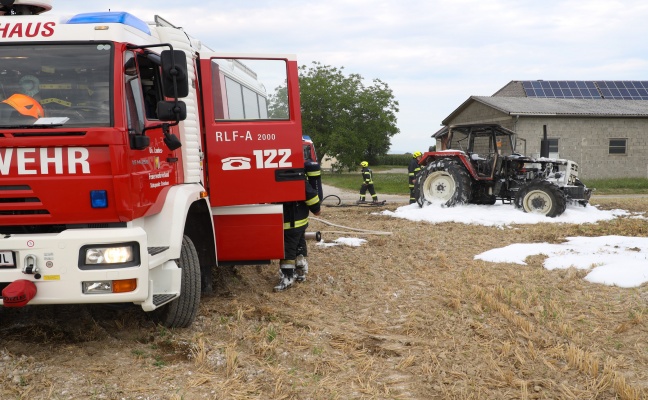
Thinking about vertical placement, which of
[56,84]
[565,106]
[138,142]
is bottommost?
[138,142]

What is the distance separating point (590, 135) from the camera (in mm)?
25531

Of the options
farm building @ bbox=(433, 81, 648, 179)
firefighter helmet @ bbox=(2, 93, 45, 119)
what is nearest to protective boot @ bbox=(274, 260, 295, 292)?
firefighter helmet @ bbox=(2, 93, 45, 119)

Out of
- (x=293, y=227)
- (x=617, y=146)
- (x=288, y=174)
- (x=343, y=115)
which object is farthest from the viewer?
(x=343, y=115)

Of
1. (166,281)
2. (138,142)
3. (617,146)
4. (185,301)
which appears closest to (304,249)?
(185,301)

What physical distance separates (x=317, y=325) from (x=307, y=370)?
1.01 metres

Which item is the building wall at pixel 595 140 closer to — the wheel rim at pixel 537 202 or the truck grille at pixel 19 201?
the wheel rim at pixel 537 202

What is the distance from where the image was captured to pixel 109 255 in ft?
12.8

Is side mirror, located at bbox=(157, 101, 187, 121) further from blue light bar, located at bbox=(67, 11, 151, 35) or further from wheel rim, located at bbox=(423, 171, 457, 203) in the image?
wheel rim, located at bbox=(423, 171, 457, 203)

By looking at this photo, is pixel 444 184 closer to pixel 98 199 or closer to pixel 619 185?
pixel 98 199

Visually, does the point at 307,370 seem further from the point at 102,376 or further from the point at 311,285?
the point at 311,285

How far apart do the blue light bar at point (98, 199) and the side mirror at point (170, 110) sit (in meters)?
0.72

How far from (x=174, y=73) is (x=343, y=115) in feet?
107

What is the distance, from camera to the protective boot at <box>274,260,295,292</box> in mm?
6566

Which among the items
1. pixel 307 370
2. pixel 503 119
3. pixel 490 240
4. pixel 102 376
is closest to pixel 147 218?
pixel 102 376
